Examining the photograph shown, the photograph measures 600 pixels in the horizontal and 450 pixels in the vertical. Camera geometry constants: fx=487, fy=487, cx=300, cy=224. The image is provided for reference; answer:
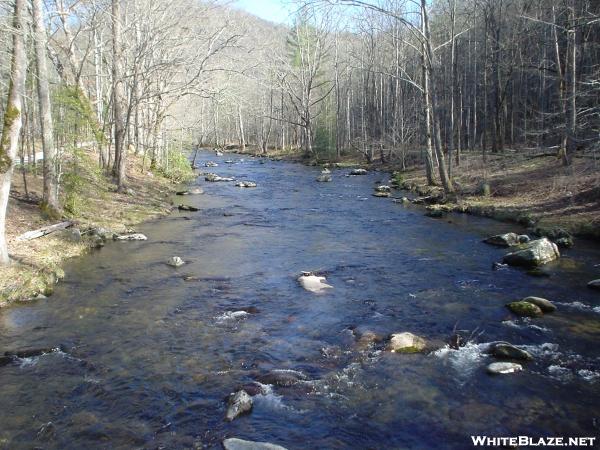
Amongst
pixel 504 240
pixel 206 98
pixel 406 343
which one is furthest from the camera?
pixel 206 98

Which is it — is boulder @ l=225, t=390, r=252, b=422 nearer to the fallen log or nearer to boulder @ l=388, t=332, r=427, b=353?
boulder @ l=388, t=332, r=427, b=353

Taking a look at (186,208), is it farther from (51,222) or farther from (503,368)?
(503,368)

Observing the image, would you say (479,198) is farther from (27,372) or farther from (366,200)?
(27,372)

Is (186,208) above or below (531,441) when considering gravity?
above

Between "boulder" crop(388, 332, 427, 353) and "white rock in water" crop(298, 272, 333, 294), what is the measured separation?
3.16 m

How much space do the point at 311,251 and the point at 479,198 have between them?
35.9 ft

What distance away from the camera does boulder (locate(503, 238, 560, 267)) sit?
1302cm

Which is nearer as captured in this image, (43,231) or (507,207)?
(43,231)

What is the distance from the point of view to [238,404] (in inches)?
261

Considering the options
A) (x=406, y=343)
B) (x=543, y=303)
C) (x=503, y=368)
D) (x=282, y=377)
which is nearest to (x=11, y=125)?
(x=282, y=377)

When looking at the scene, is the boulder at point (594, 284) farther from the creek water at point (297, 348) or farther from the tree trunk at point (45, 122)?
the tree trunk at point (45, 122)

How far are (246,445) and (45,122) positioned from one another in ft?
43.8

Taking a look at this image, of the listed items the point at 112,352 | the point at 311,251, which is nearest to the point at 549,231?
the point at 311,251

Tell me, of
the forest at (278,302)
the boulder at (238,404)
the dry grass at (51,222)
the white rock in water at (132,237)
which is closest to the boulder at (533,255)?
the forest at (278,302)
